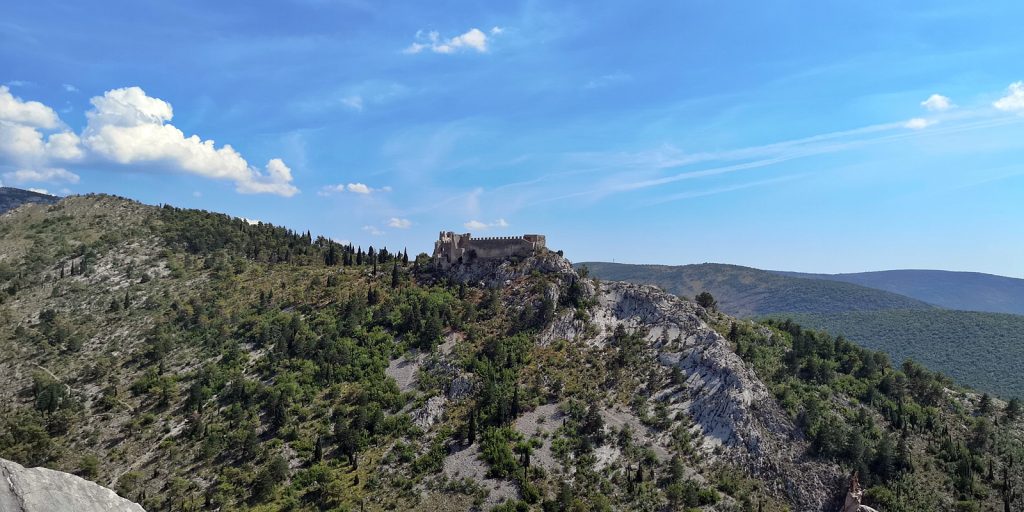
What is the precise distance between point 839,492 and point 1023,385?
13574 centimetres

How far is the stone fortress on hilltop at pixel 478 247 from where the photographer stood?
118312 millimetres

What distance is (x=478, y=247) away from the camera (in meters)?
121

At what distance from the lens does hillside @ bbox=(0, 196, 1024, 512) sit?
7375 centimetres

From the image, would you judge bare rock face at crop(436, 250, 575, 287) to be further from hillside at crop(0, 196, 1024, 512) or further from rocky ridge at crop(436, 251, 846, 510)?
hillside at crop(0, 196, 1024, 512)

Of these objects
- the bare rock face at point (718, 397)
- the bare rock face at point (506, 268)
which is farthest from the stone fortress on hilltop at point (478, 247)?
the bare rock face at point (718, 397)

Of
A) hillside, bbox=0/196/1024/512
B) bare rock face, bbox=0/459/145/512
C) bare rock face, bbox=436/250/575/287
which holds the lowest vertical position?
hillside, bbox=0/196/1024/512

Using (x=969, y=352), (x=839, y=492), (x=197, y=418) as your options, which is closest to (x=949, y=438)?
(x=839, y=492)

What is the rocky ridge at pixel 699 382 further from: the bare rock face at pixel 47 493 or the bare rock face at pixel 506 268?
the bare rock face at pixel 47 493

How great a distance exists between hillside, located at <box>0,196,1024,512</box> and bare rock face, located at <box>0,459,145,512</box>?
49.6 m

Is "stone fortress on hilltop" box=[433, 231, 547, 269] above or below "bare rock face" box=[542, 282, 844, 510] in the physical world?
above

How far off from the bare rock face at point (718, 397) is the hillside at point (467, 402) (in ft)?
1.05

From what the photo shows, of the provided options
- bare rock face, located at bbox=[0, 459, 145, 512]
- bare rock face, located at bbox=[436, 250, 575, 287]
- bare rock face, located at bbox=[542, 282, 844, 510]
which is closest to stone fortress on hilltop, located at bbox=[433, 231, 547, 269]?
bare rock face, located at bbox=[436, 250, 575, 287]

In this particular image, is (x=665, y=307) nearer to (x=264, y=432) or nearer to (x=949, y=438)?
(x=949, y=438)

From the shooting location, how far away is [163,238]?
148m
